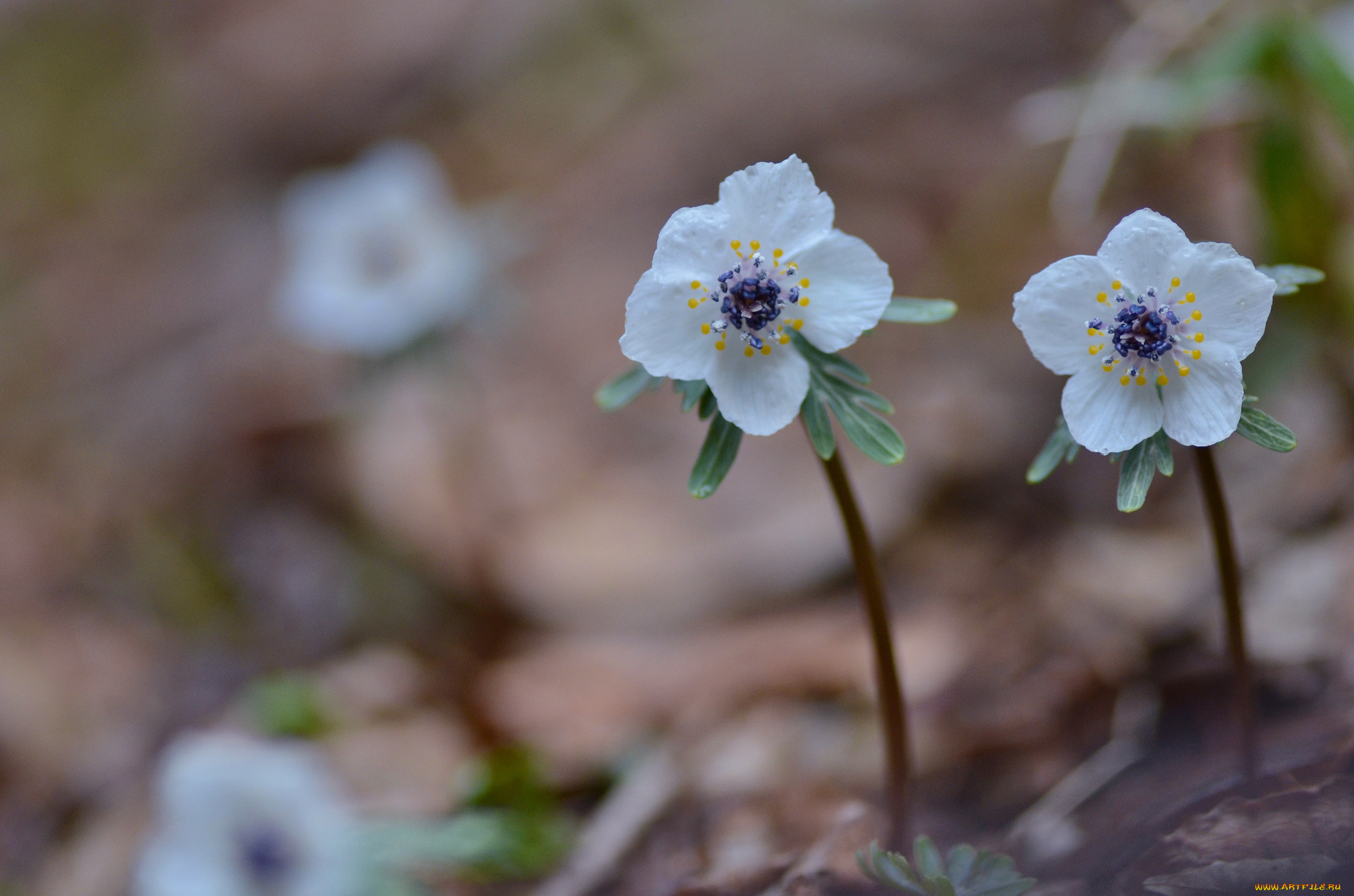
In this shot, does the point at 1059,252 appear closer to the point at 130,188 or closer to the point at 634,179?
the point at 634,179

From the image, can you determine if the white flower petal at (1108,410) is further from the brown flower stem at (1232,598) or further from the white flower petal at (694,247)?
the white flower petal at (694,247)

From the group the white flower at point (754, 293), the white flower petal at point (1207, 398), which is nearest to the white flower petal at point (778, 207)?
the white flower at point (754, 293)

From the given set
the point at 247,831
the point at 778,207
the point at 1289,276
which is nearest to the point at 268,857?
the point at 247,831

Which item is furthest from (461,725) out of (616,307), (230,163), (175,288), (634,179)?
(230,163)

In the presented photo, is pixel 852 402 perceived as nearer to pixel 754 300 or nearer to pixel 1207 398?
pixel 754 300

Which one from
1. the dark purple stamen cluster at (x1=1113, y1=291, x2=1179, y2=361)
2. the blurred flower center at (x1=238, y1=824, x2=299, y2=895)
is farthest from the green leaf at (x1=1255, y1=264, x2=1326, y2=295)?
the blurred flower center at (x1=238, y1=824, x2=299, y2=895)

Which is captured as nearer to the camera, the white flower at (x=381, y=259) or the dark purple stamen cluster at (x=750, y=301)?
the dark purple stamen cluster at (x=750, y=301)

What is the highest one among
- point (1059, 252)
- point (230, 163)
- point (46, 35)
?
point (46, 35)

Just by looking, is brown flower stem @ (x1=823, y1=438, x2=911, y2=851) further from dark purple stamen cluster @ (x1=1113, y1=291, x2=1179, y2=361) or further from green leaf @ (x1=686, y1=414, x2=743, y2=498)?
dark purple stamen cluster @ (x1=1113, y1=291, x2=1179, y2=361)
